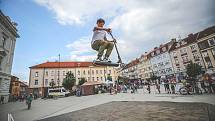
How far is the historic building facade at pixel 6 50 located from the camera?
25250mm

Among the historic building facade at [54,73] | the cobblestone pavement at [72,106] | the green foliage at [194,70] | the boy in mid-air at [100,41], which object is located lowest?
the cobblestone pavement at [72,106]

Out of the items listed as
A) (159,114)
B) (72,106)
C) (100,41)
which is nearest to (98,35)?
(100,41)

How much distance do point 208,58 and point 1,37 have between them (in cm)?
4748

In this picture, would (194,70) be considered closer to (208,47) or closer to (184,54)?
(208,47)

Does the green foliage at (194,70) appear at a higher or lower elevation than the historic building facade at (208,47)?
lower

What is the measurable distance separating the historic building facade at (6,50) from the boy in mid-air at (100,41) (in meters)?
24.1

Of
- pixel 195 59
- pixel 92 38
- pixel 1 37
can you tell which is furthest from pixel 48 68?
pixel 92 38

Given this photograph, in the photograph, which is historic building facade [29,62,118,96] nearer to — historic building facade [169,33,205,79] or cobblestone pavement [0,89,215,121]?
historic building facade [169,33,205,79]

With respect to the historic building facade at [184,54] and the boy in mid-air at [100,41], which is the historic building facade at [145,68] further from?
the boy in mid-air at [100,41]

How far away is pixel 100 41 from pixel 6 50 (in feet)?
95.7

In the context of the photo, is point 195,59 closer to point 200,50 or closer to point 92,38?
point 200,50

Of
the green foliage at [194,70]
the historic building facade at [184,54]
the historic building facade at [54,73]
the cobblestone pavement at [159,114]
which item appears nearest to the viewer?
the cobblestone pavement at [159,114]

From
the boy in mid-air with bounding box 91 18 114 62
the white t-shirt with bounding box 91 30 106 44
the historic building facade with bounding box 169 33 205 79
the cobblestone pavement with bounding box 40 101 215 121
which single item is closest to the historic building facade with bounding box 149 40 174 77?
the historic building facade with bounding box 169 33 205 79

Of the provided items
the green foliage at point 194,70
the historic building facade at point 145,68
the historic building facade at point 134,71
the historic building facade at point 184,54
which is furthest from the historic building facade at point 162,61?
the green foliage at point 194,70
